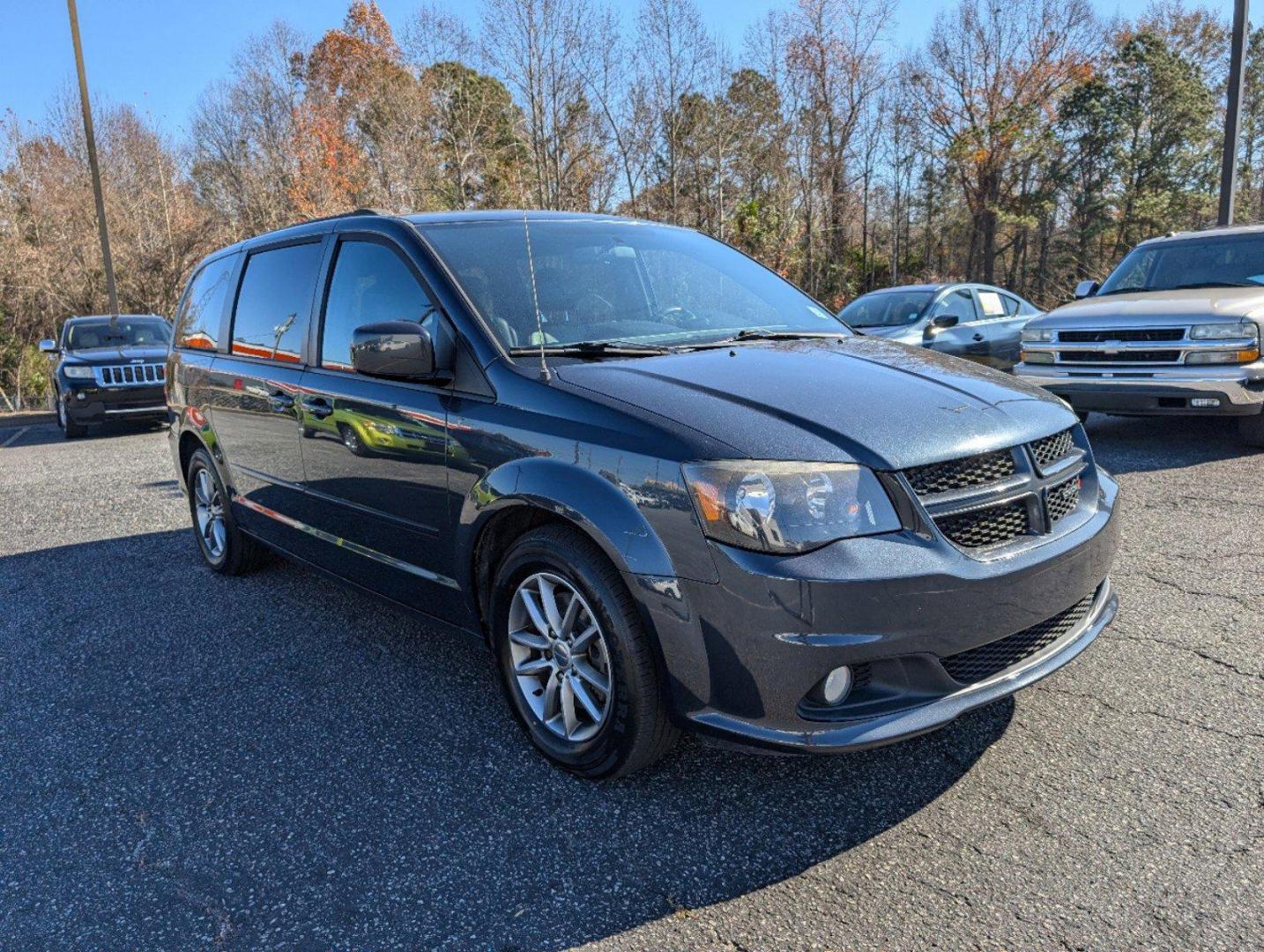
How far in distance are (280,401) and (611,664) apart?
230cm

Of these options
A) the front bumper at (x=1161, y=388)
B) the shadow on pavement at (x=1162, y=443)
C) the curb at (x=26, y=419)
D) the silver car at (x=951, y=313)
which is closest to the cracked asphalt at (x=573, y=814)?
the shadow on pavement at (x=1162, y=443)

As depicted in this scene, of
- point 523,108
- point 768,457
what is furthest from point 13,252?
→ point 768,457

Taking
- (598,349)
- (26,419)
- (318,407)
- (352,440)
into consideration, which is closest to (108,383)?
(26,419)

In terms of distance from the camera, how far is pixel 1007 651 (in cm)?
254

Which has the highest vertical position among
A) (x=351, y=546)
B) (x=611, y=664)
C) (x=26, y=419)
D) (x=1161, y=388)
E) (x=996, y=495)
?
(x=996, y=495)

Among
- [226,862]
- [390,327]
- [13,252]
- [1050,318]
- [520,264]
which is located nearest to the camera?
[226,862]

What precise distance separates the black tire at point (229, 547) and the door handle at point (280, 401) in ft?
3.65

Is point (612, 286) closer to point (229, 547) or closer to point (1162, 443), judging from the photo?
point (229, 547)

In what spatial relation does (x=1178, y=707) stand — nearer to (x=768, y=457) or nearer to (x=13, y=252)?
(x=768, y=457)

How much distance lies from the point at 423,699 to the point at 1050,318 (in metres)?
6.85

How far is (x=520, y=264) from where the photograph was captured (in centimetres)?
341

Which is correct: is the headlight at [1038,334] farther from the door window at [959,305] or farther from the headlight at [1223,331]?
the door window at [959,305]

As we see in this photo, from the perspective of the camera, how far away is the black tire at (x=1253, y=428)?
711 centimetres

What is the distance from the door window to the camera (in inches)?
445
